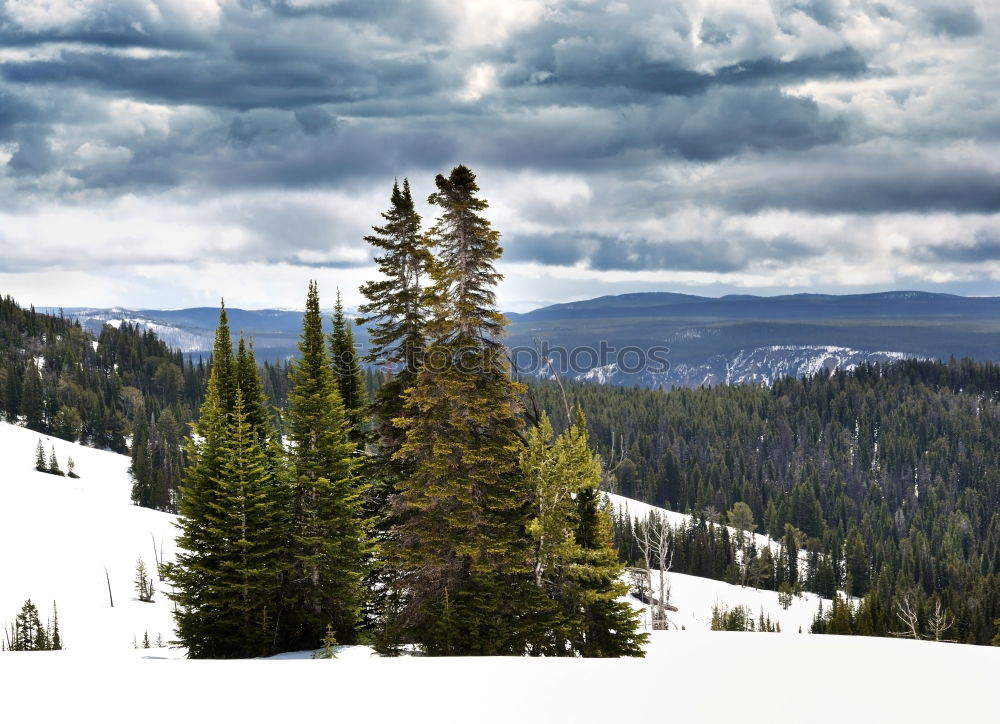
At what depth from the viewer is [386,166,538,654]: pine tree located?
1080 inches

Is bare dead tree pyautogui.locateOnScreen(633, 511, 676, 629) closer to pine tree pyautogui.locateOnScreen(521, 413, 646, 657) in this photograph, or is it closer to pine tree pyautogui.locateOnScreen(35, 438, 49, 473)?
pine tree pyautogui.locateOnScreen(521, 413, 646, 657)

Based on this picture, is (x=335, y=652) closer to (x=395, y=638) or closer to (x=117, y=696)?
(x=395, y=638)

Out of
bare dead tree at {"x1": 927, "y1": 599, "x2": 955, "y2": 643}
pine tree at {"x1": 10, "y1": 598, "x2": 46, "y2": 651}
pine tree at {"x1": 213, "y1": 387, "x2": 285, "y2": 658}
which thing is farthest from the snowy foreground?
bare dead tree at {"x1": 927, "y1": 599, "x2": 955, "y2": 643}

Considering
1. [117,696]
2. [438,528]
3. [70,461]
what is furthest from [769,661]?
[70,461]

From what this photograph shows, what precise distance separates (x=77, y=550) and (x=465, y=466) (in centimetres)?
8585

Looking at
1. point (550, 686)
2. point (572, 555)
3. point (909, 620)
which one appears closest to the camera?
point (550, 686)

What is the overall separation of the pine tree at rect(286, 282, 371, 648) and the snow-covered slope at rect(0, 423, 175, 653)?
23198 mm

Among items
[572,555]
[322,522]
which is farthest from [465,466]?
[322,522]

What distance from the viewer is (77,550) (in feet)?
319

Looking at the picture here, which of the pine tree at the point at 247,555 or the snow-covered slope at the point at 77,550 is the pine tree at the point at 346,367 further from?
the snow-covered slope at the point at 77,550

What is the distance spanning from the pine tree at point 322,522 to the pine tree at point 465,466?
337 centimetres

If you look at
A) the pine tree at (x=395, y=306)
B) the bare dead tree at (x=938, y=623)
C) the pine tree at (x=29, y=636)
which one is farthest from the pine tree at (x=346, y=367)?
the bare dead tree at (x=938, y=623)

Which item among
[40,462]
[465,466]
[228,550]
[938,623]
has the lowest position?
[938,623]

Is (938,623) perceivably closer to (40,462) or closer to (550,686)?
(550,686)
